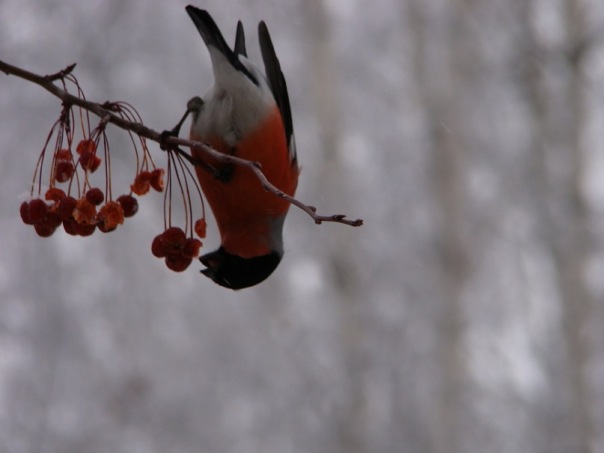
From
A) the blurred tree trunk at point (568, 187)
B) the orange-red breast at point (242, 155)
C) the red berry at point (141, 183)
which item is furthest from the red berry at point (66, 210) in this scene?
the blurred tree trunk at point (568, 187)

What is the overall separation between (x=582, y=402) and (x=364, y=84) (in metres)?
2.38

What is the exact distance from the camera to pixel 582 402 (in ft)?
15.8

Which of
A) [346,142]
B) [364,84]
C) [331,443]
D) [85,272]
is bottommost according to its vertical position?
[331,443]

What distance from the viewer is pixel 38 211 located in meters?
1.51

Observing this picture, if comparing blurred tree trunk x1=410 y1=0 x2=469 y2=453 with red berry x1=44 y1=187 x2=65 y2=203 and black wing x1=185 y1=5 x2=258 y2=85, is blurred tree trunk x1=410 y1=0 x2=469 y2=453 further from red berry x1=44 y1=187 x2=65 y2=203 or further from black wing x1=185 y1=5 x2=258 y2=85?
red berry x1=44 y1=187 x2=65 y2=203

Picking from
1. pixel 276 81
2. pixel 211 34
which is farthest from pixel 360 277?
pixel 211 34

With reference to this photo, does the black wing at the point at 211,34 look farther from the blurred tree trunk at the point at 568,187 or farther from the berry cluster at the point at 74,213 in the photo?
the blurred tree trunk at the point at 568,187

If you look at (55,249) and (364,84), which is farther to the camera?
(364,84)

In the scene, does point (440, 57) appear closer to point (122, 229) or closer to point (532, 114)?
point (532, 114)

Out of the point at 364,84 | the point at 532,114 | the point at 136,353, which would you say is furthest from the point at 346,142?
the point at 136,353

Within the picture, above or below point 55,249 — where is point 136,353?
below

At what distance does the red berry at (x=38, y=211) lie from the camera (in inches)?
59.4

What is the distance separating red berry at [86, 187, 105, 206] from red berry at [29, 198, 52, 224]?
0.25 ft

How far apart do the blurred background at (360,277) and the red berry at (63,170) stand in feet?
11.4
